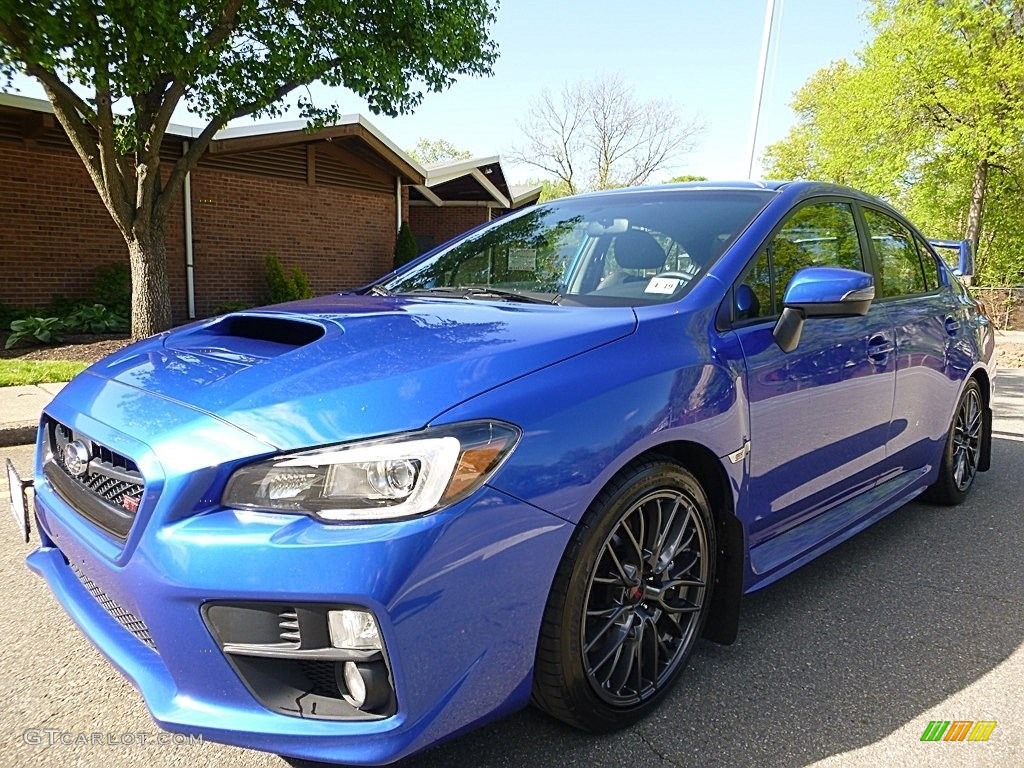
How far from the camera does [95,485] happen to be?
179cm

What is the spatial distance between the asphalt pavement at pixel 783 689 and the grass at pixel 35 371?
414 centimetres

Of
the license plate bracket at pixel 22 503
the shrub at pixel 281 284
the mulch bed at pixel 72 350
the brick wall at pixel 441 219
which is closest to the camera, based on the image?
the license plate bracket at pixel 22 503

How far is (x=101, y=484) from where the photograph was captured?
5.80ft

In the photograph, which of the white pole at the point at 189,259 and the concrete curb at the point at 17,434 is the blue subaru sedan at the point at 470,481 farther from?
the white pole at the point at 189,259

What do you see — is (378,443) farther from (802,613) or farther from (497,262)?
(802,613)

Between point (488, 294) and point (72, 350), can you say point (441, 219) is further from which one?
point (488, 294)

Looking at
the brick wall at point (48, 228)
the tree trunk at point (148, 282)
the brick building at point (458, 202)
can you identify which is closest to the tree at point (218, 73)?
the tree trunk at point (148, 282)

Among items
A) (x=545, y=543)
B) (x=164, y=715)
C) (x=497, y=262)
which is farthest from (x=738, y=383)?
(x=164, y=715)

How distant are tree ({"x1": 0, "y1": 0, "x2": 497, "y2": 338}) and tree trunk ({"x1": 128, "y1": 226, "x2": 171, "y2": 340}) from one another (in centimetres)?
1

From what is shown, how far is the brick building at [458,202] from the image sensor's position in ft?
60.3

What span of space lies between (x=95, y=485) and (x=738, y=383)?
1.83 metres

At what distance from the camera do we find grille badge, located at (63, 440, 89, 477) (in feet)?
6.07

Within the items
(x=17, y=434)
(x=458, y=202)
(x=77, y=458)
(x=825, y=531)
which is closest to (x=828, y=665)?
(x=825, y=531)

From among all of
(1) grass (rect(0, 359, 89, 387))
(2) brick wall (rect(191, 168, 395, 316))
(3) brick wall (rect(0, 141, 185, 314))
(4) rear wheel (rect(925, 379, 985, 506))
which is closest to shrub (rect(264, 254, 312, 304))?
(2) brick wall (rect(191, 168, 395, 316))
